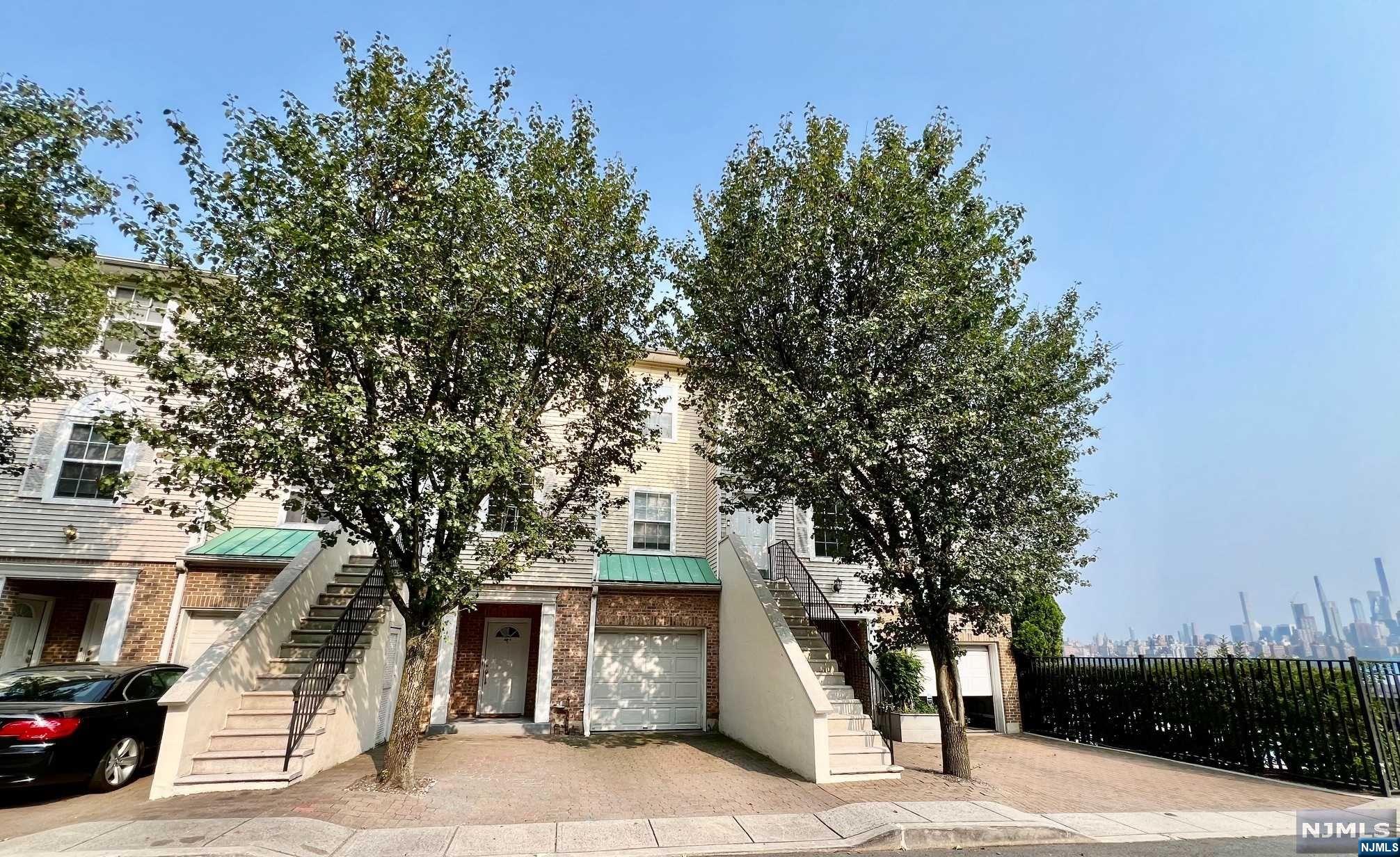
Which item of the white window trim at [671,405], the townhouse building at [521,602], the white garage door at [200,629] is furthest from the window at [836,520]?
the white garage door at [200,629]

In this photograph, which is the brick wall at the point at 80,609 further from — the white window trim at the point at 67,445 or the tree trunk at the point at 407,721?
the tree trunk at the point at 407,721

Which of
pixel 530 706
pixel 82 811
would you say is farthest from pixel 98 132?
pixel 530 706

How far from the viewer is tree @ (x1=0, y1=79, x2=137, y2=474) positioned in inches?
357

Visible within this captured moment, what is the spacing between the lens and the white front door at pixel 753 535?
14211 mm

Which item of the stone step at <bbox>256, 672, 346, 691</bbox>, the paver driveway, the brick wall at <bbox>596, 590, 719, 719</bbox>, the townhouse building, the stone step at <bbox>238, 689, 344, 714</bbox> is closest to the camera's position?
the paver driveway

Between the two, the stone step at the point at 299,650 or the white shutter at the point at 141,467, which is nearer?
the stone step at the point at 299,650

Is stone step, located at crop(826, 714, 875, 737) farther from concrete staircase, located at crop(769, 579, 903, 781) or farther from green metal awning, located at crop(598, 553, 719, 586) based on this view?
green metal awning, located at crop(598, 553, 719, 586)

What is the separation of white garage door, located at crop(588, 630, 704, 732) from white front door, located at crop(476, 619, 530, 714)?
2.63 m

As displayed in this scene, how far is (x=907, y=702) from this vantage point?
44.7ft

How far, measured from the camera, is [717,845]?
20.3 feet

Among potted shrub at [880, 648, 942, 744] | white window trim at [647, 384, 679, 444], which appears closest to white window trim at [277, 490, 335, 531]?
white window trim at [647, 384, 679, 444]

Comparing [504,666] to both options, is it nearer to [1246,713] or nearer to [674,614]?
[674,614]

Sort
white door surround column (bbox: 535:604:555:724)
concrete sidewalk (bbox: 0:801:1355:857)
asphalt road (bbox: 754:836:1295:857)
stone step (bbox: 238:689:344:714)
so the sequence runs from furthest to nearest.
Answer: white door surround column (bbox: 535:604:555:724), stone step (bbox: 238:689:344:714), asphalt road (bbox: 754:836:1295:857), concrete sidewalk (bbox: 0:801:1355:857)

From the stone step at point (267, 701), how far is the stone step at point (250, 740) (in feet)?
1.44
